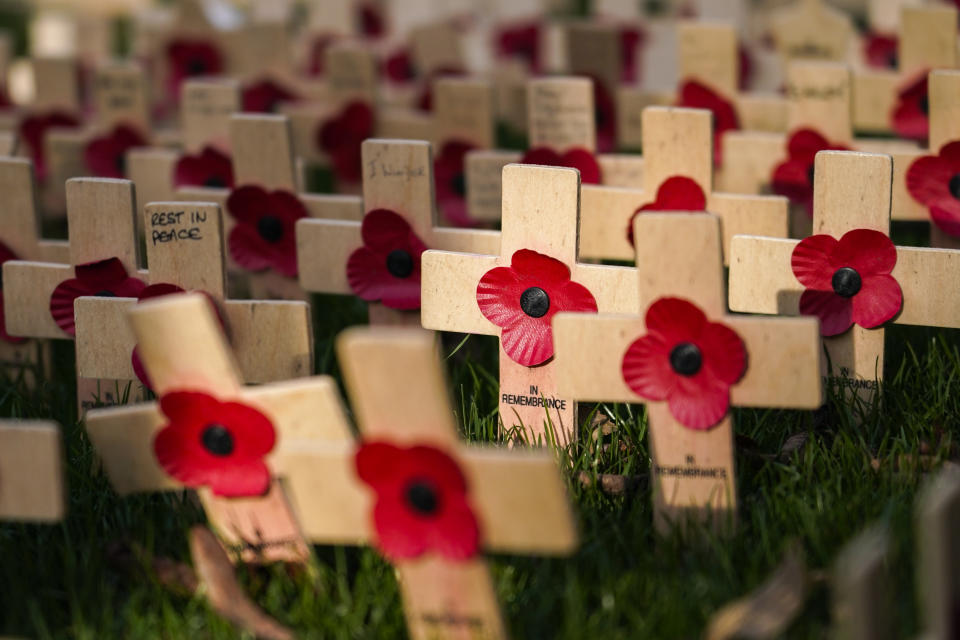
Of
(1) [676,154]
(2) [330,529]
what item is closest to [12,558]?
(2) [330,529]

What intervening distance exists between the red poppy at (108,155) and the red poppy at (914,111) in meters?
1.98

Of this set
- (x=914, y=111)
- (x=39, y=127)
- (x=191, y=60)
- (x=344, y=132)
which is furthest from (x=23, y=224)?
(x=191, y=60)

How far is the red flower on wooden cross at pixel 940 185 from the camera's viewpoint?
2324mm

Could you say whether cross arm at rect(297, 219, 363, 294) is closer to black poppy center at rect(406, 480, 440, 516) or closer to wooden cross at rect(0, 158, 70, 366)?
wooden cross at rect(0, 158, 70, 366)

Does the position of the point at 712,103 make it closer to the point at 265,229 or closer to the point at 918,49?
the point at 918,49

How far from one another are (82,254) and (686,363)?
1.09 meters

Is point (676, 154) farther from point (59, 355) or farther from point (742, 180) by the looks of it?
point (59, 355)

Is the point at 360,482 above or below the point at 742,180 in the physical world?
below

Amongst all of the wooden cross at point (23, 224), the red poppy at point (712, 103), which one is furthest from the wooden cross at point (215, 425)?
the red poppy at point (712, 103)

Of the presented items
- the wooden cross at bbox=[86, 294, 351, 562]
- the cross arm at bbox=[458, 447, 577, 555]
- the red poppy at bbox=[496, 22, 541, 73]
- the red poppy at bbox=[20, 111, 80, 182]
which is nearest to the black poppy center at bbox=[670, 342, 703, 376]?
the cross arm at bbox=[458, 447, 577, 555]

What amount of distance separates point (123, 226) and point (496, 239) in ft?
2.13

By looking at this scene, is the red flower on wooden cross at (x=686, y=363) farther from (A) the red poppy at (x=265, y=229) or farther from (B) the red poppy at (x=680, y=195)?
(A) the red poppy at (x=265, y=229)

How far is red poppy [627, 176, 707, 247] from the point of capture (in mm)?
2346

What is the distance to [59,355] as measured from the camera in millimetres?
2611
